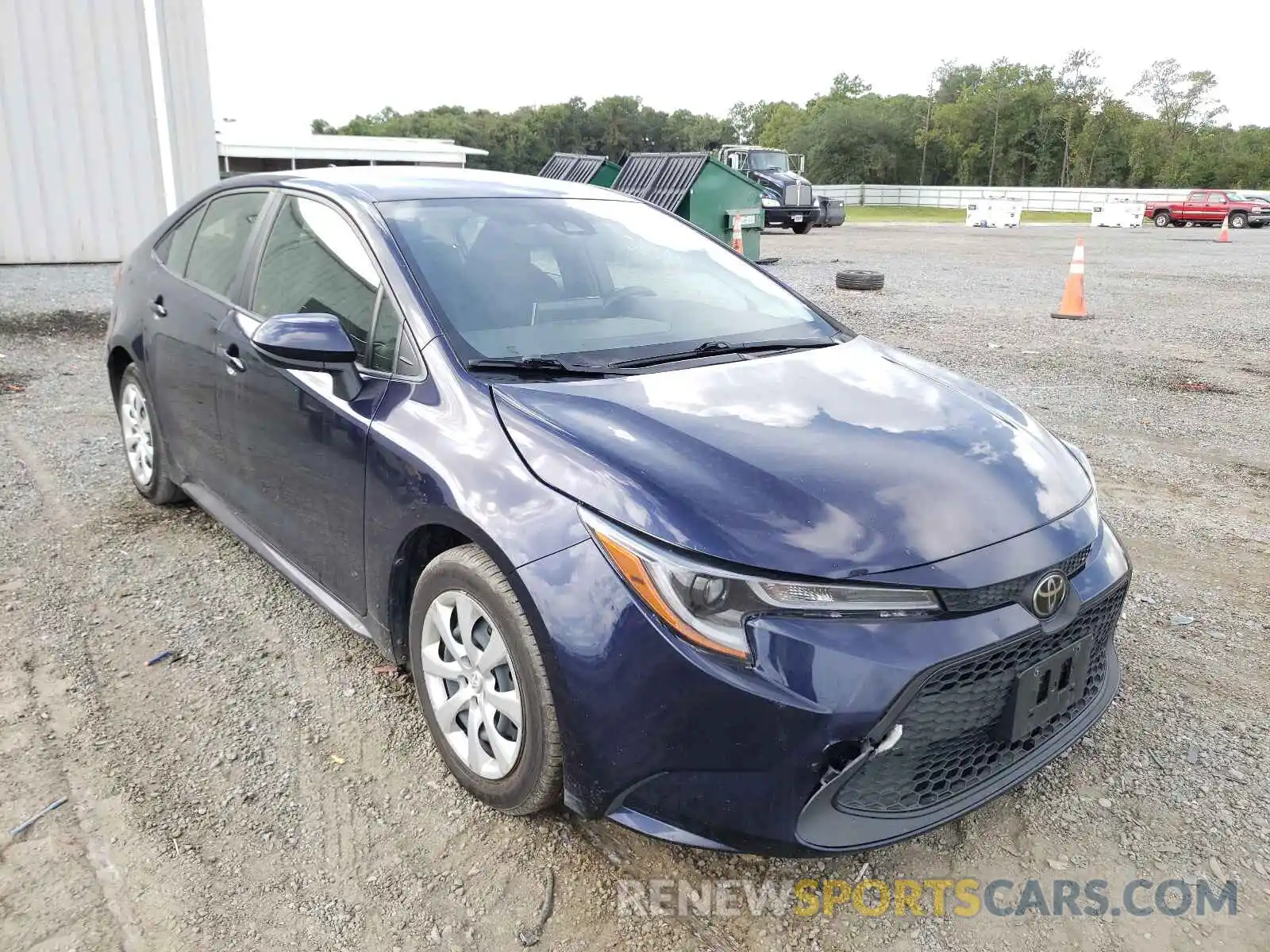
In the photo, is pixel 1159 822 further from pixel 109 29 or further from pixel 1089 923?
pixel 109 29

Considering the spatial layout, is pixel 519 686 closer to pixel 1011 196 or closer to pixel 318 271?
pixel 318 271

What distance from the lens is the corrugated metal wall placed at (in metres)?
10.5

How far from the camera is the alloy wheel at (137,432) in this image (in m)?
4.26

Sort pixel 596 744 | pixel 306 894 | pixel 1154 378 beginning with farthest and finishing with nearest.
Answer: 1. pixel 1154 378
2. pixel 306 894
3. pixel 596 744

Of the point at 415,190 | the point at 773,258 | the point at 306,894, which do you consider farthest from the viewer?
the point at 773,258

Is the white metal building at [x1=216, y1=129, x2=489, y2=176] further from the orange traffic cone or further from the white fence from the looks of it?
the orange traffic cone

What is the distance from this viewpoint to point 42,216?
10953mm

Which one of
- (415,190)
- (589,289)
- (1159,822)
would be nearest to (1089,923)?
(1159,822)

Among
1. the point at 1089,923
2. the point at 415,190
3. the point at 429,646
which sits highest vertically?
the point at 415,190

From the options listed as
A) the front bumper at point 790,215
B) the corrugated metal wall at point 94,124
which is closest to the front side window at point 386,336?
the corrugated metal wall at point 94,124

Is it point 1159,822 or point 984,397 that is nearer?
point 1159,822

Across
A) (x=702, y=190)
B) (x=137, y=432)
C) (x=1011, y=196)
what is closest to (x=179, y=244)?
(x=137, y=432)

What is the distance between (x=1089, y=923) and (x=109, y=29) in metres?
12.7

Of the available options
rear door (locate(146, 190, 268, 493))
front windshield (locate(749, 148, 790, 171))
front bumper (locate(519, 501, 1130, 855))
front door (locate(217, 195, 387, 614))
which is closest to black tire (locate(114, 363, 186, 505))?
rear door (locate(146, 190, 268, 493))
